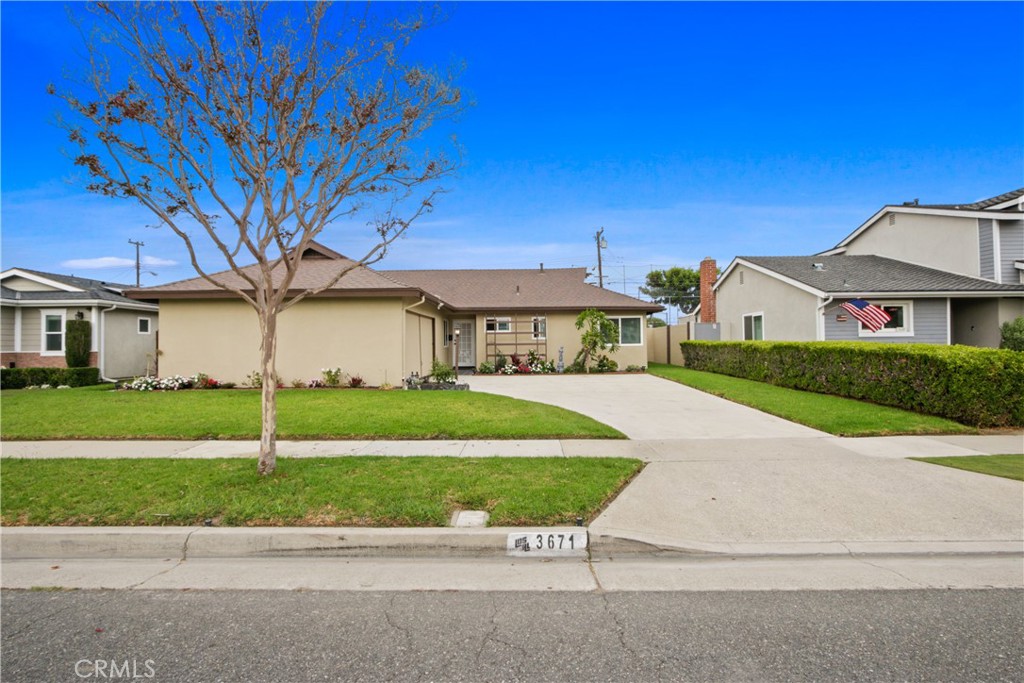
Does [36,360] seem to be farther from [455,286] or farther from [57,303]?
[455,286]

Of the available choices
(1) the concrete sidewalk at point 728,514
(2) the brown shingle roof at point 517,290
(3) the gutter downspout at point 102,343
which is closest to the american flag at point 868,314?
(2) the brown shingle roof at point 517,290

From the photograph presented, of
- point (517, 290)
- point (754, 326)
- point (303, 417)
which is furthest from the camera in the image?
point (517, 290)

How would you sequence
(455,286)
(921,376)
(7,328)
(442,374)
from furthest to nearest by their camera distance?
(455,286)
(7,328)
(442,374)
(921,376)

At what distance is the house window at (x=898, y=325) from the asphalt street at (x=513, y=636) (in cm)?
1618

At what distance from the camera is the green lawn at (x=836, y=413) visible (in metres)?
9.59

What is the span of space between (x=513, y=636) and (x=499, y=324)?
20396 millimetres

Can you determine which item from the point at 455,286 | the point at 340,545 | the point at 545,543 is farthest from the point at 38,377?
the point at 545,543

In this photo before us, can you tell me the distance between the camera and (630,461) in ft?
23.8

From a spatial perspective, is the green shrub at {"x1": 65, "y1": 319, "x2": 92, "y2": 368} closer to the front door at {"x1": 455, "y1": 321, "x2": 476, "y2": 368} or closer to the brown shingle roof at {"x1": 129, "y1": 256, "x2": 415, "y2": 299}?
the brown shingle roof at {"x1": 129, "y1": 256, "x2": 415, "y2": 299}

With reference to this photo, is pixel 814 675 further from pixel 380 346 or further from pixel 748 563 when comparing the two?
pixel 380 346

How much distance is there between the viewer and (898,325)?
1825cm

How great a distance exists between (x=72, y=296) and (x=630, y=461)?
67.6ft

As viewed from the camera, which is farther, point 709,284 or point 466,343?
point 709,284

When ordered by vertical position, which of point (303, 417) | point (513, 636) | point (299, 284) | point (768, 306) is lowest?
point (513, 636)
